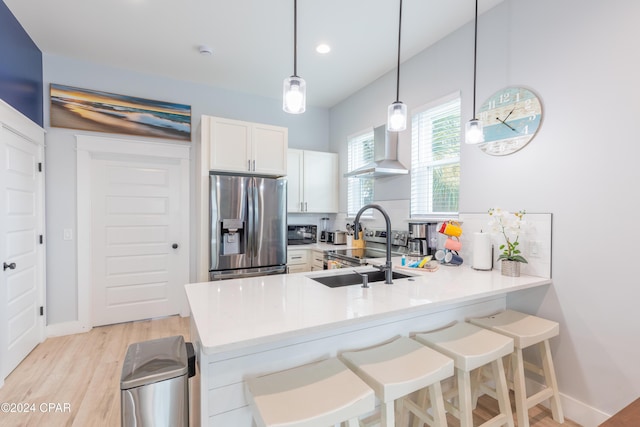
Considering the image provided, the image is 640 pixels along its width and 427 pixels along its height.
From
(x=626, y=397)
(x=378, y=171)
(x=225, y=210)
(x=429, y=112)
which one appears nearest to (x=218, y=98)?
(x=225, y=210)

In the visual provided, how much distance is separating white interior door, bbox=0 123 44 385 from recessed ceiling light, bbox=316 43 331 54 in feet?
8.92

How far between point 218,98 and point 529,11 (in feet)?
11.0

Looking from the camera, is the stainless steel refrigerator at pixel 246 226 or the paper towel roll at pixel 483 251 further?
the stainless steel refrigerator at pixel 246 226

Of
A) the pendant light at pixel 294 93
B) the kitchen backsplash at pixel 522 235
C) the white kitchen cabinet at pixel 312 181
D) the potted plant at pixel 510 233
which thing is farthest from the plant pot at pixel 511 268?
the white kitchen cabinet at pixel 312 181

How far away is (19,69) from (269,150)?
2289 millimetres

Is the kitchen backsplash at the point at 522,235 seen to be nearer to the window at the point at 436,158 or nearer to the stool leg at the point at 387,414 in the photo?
the window at the point at 436,158

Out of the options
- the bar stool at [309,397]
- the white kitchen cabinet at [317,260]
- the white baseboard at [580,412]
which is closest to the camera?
the bar stool at [309,397]

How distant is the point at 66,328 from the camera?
320cm

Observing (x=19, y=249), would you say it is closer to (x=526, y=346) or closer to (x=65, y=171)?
(x=65, y=171)

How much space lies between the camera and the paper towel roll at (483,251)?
2219 millimetres

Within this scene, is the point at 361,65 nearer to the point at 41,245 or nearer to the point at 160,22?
the point at 160,22

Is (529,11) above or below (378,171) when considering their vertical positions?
above

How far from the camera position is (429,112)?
2.95 meters

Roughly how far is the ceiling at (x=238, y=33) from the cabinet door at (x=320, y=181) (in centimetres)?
111
